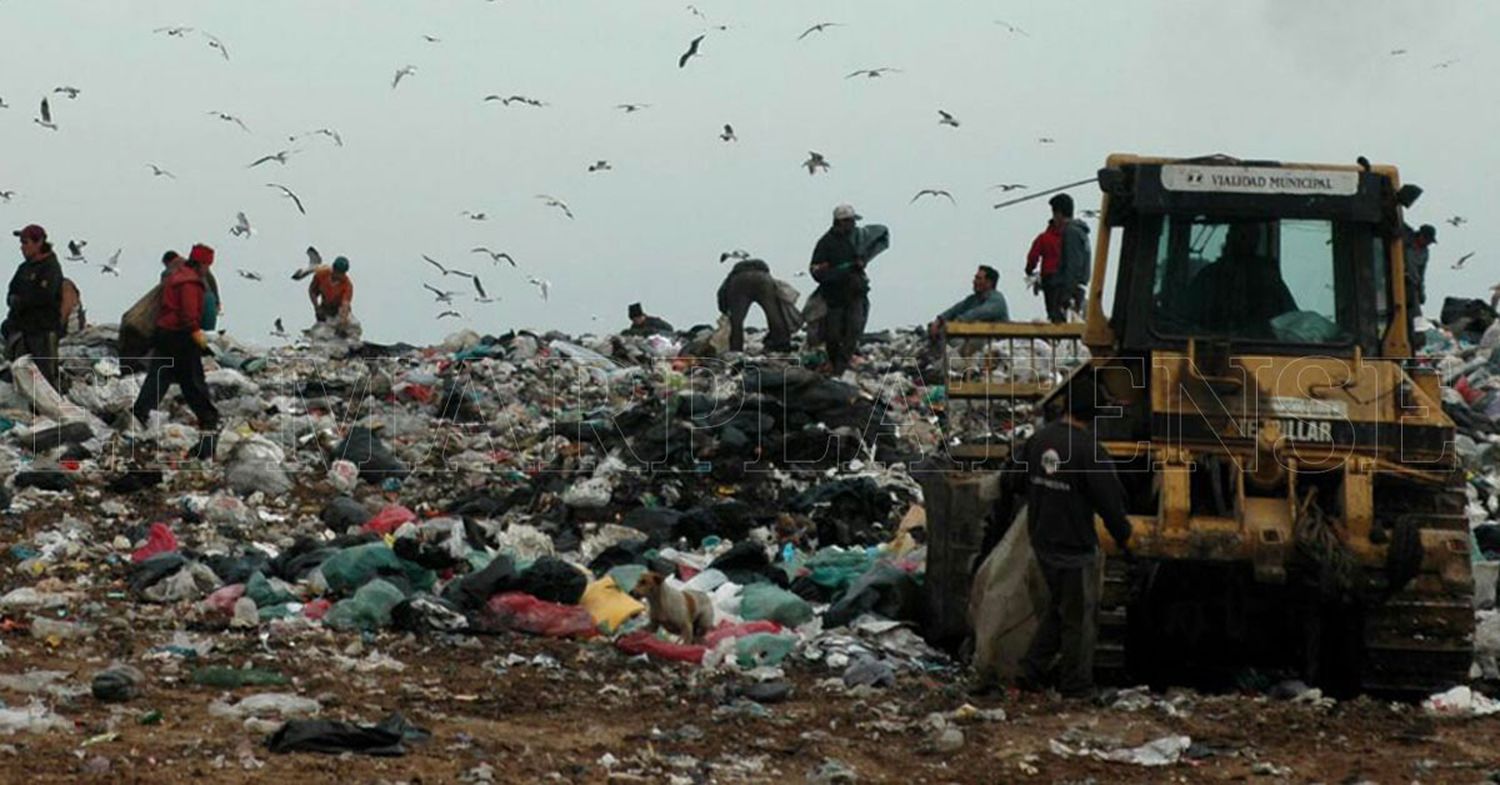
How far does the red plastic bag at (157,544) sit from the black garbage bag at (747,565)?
289 cm

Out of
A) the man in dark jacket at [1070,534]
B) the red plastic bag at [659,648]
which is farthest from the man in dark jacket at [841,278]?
the man in dark jacket at [1070,534]

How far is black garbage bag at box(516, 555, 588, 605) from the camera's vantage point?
980 centimetres

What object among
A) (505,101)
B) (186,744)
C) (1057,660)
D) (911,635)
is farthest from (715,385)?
(186,744)

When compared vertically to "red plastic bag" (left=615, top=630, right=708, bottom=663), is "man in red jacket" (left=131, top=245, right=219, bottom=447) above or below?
above

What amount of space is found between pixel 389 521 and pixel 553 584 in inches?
117

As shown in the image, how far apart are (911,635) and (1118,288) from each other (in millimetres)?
1667

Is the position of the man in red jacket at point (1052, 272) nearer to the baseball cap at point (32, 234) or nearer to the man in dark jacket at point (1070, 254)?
the man in dark jacket at point (1070, 254)

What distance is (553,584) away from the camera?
386 inches

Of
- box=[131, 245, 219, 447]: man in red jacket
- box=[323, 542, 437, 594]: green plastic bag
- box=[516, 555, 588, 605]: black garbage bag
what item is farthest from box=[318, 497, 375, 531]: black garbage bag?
box=[516, 555, 588, 605]: black garbage bag

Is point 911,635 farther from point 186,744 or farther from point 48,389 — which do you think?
point 48,389

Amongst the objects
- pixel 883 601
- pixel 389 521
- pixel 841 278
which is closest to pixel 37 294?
pixel 389 521

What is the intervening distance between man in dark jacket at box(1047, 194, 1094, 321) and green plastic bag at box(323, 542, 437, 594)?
21.7 ft

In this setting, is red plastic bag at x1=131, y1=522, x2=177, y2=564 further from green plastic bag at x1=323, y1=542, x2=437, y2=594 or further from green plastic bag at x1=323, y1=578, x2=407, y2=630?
green plastic bag at x1=323, y1=578, x2=407, y2=630

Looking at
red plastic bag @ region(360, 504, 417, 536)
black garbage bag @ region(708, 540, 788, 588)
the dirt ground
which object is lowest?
the dirt ground
